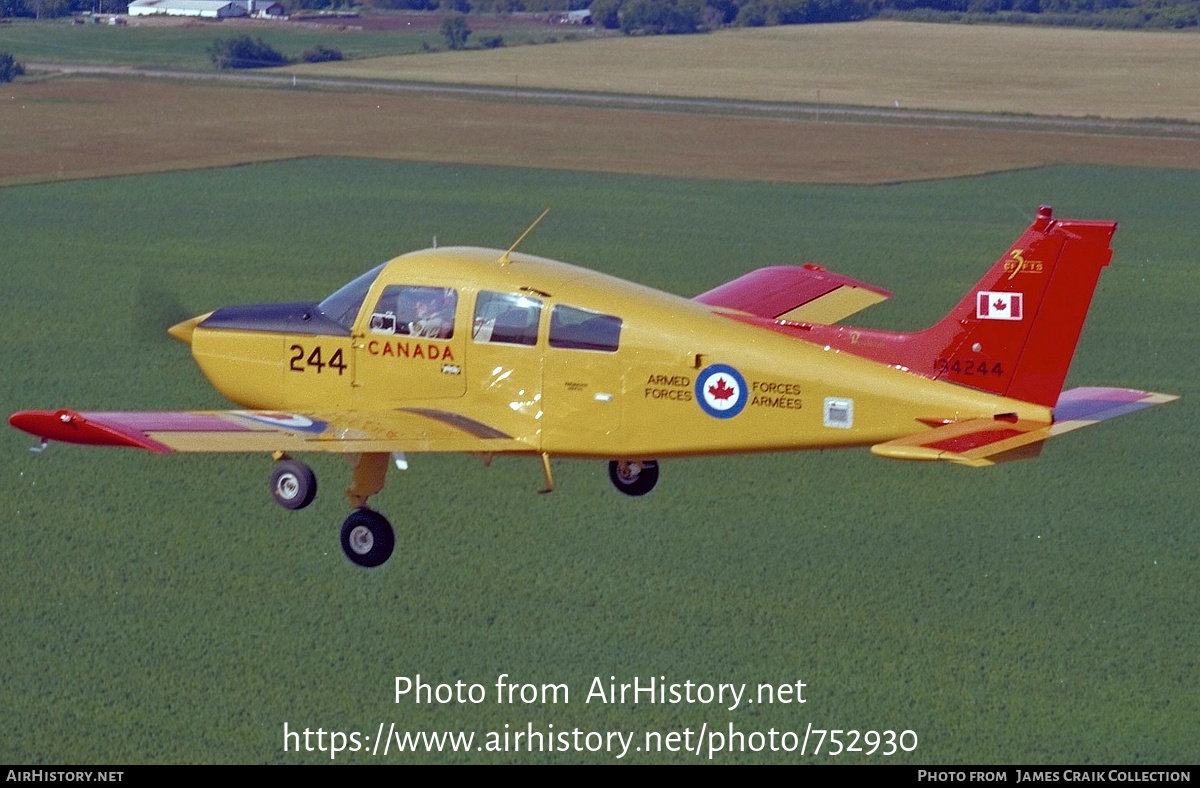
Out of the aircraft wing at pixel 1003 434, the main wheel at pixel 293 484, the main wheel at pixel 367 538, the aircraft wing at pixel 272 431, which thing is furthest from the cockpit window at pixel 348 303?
the aircraft wing at pixel 1003 434

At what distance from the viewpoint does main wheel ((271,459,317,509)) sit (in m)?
18.7

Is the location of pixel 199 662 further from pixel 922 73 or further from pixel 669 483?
pixel 922 73

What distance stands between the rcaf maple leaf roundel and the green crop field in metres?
2.57

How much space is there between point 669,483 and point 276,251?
23860 millimetres

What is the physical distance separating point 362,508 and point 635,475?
4379mm

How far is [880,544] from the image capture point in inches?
860

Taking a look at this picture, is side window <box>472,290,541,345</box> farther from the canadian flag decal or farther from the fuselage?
the canadian flag decal

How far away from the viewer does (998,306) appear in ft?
58.3

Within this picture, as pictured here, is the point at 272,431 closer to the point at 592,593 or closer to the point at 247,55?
the point at 592,593

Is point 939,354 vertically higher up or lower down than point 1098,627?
higher up

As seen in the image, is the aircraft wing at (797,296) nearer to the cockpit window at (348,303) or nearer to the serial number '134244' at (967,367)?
the serial number '134244' at (967,367)

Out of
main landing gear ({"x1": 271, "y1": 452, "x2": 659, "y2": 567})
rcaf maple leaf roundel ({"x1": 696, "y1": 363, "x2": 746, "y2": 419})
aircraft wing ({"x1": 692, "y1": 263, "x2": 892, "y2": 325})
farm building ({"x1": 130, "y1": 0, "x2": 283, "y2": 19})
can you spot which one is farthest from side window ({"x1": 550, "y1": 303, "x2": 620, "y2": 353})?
farm building ({"x1": 130, "y1": 0, "x2": 283, "y2": 19})
